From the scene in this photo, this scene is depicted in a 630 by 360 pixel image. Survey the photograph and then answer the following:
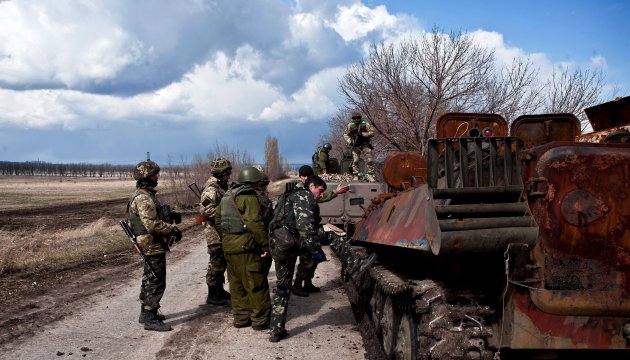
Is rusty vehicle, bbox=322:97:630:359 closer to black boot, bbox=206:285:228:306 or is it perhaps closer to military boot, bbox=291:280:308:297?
black boot, bbox=206:285:228:306

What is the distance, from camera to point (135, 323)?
273 inches

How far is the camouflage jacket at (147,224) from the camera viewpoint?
6.69m

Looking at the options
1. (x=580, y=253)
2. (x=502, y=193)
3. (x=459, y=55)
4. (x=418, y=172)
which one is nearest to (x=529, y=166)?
(x=502, y=193)

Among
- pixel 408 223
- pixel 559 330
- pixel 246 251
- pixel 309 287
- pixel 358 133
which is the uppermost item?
pixel 358 133

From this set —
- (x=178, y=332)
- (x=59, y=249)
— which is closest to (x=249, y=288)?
(x=178, y=332)

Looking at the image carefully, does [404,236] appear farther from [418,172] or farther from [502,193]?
[418,172]

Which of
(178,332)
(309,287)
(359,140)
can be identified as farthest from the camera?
(359,140)

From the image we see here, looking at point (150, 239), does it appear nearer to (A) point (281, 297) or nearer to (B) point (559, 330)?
(A) point (281, 297)

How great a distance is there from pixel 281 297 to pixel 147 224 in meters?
1.80

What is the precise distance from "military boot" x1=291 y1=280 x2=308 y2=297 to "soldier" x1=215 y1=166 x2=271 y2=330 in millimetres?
1708

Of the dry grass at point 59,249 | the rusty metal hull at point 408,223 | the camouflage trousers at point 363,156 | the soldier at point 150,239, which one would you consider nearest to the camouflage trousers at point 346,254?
the rusty metal hull at point 408,223

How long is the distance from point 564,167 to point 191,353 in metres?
4.14

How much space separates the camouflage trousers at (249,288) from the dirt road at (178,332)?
205 millimetres

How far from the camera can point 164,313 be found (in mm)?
7504
